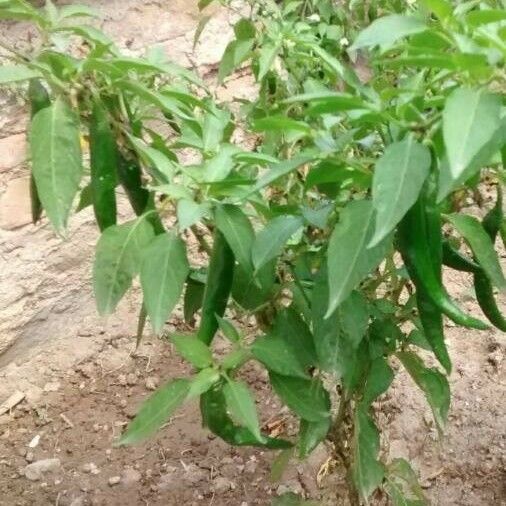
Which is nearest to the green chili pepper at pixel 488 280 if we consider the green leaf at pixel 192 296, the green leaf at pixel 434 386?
the green leaf at pixel 434 386

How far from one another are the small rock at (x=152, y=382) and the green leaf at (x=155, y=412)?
3.04ft

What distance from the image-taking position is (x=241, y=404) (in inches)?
38.1

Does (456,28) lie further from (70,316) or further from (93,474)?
(70,316)

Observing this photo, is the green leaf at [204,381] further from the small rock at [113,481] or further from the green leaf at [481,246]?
the small rock at [113,481]

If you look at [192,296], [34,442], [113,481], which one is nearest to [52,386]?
[34,442]

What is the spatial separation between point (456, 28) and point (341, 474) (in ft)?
3.07

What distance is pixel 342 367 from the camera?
1.01m

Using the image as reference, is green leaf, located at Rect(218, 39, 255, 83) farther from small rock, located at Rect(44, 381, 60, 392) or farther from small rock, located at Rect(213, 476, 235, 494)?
small rock, located at Rect(44, 381, 60, 392)

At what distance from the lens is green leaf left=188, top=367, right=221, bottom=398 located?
984 mm

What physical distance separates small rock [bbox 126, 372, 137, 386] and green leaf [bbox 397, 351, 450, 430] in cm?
84

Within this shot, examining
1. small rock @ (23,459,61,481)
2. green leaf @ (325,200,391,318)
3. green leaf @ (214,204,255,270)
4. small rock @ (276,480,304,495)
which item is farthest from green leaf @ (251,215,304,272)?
small rock @ (23,459,61,481)

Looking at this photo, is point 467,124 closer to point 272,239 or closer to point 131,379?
point 272,239

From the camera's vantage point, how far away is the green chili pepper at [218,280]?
97 cm

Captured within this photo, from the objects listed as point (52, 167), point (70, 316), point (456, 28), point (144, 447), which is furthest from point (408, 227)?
point (70, 316)
